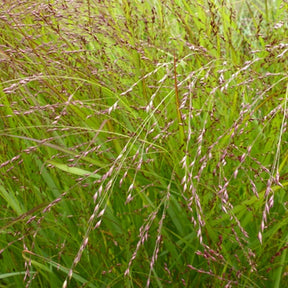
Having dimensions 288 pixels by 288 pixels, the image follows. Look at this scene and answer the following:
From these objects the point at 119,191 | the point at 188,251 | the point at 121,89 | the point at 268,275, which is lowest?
the point at 268,275

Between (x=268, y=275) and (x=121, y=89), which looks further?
(x=121, y=89)

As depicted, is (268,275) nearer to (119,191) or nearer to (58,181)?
(119,191)

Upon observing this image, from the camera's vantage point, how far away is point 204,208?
1.59 m

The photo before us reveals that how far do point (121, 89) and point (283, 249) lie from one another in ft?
2.27

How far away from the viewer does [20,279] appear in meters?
1.62

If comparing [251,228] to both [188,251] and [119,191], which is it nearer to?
[188,251]

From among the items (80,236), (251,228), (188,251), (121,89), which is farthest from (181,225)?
(121,89)

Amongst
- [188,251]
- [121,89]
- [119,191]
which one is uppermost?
[121,89]

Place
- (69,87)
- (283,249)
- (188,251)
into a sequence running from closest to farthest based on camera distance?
(283,249) < (188,251) < (69,87)

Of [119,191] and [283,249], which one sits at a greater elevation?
[119,191]

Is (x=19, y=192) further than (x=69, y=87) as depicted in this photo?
No

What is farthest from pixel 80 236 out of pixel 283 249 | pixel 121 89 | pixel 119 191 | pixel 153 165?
pixel 283 249

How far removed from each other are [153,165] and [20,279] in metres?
0.52

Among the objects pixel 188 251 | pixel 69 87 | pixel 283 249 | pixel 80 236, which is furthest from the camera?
pixel 69 87
